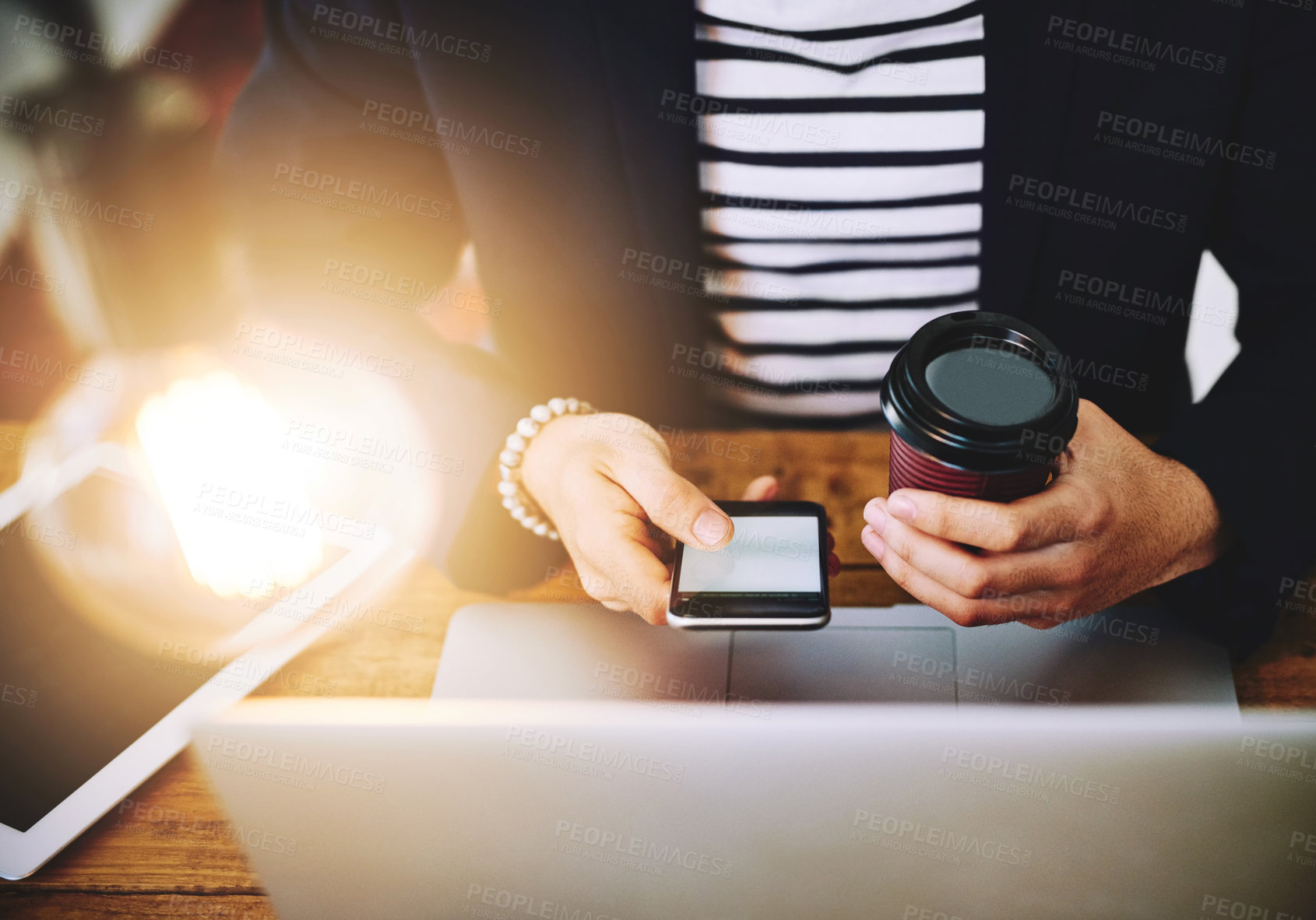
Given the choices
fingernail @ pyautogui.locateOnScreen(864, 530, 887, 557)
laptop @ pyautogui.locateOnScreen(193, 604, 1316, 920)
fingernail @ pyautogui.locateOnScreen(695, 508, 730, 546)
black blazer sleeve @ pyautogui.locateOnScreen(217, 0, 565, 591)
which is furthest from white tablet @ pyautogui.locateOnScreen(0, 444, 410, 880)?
fingernail @ pyautogui.locateOnScreen(864, 530, 887, 557)

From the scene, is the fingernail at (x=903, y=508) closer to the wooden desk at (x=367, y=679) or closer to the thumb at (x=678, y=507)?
the thumb at (x=678, y=507)

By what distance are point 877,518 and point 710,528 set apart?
149 mm

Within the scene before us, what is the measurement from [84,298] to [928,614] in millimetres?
2341

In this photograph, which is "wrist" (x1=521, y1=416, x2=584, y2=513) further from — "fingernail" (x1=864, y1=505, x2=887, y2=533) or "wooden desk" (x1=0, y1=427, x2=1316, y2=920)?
"fingernail" (x1=864, y1=505, x2=887, y2=533)

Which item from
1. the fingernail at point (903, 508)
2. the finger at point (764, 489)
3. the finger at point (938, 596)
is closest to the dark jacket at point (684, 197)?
the finger at point (764, 489)

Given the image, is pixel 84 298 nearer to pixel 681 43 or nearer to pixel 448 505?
pixel 448 505

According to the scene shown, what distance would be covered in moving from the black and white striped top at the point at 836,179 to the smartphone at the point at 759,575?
0.57 m

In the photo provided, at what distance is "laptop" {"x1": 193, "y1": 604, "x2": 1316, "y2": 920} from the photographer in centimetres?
53

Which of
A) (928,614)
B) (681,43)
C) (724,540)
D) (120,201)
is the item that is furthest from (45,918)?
(120,201)

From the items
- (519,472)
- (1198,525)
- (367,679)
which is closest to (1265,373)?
(1198,525)

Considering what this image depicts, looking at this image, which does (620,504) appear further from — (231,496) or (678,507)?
(231,496)

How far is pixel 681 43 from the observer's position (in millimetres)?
921

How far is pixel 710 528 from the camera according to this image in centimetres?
69

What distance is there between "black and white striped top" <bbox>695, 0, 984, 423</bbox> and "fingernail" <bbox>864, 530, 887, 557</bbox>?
57cm
